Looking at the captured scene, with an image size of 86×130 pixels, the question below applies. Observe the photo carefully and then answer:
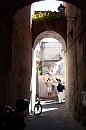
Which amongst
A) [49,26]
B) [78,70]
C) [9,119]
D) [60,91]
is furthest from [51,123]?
[60,91]

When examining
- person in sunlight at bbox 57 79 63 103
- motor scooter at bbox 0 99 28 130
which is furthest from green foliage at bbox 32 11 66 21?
motor scooter at bbox 0 99 28 130

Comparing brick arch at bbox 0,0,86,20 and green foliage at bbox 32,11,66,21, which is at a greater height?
green foliage at bbox 32,11,66,21

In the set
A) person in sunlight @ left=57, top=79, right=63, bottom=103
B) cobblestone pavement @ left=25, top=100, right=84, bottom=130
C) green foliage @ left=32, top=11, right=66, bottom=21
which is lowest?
cobblestone pavement @ left=25, top=100, right=84, bottom=130

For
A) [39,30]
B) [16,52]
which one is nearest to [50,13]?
[39,30]

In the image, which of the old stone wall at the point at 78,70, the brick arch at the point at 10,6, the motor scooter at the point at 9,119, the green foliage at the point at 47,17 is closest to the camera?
the motor scooter at the point at 9,119

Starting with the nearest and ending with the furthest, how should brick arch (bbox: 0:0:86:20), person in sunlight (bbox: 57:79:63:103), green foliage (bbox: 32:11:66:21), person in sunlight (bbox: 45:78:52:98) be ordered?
1. brick arch (bbox: 0:0:86:20)
2. green foliage (bbox: 32:11:66:21)
3. person in sunlight (bbox: 57:79:63:103)
4. person in sunlight (bbox: 45:78:52:98)

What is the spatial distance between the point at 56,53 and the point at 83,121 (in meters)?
29.6

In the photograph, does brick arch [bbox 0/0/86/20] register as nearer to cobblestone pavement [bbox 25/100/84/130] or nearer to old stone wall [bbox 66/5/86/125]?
old stone wall [bbox 66/5/86/125]

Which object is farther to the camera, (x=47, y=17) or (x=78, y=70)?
(x=47, y=17)

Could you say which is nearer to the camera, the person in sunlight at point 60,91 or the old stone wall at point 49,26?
the old stone wall at point 49,26

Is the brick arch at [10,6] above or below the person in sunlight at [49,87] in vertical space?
above

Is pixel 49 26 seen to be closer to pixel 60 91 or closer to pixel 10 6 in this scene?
pixel 60 91

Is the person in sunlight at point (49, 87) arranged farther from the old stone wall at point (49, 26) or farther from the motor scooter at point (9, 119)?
the motor scooter at point (9, 119)

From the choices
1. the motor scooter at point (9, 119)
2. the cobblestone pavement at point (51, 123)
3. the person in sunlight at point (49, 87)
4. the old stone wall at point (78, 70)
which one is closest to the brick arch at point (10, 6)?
the old stone wall at point (78, 70)
